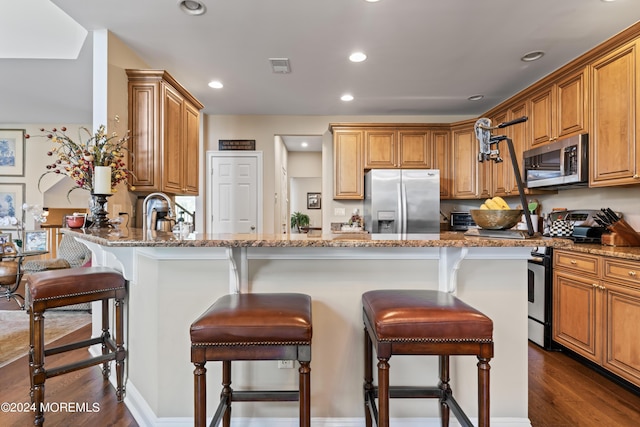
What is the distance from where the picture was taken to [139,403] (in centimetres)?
172

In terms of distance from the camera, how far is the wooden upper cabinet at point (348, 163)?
14.2 feet

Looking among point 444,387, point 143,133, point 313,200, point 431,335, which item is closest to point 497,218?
point 431,335

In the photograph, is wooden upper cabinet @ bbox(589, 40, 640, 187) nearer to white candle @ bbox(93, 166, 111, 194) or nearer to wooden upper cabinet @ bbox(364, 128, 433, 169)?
wooden upper cabinet @ bbox(364, 128, 433, 169)

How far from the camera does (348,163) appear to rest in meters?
4.33

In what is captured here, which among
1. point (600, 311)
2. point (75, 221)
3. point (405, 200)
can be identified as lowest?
point (600, 311)

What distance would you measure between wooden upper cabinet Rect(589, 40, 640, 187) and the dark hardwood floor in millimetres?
1433

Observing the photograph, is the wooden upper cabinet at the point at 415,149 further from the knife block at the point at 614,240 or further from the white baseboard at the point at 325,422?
the white baseboard at the point at 325,422

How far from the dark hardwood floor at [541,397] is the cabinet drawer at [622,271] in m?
0.71

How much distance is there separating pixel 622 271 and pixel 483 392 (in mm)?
1665

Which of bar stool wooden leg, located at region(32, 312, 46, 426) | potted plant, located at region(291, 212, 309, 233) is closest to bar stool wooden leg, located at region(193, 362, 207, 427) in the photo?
bar stool wooden leg, located at region(32, 312, 46, 426)

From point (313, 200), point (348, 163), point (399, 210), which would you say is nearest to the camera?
point (399, 210)

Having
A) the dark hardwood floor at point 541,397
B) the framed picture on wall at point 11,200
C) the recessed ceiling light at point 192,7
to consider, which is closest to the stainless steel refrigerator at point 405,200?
the dark hardwood floor at point 541,397

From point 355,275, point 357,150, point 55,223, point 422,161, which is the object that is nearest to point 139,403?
point 355,275

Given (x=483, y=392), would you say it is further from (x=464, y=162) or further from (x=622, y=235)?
(x=464, y=162)
